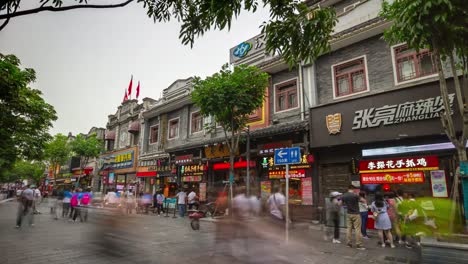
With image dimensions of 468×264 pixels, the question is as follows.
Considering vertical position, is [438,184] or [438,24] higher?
[438,24]

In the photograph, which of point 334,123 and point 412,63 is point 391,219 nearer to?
point 334,123

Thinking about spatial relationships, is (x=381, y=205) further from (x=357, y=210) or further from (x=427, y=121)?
(x=427, y=121)

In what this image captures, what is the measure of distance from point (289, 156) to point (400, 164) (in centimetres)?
491

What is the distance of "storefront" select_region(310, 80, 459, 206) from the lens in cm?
984

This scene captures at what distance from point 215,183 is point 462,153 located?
13466 mm

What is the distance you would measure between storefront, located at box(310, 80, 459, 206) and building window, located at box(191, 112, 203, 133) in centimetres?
957

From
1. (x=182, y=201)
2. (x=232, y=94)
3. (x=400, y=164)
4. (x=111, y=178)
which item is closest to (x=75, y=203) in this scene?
(x=182, y=201)

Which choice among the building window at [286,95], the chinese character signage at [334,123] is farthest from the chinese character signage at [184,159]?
the chinese character signage at [334,123]

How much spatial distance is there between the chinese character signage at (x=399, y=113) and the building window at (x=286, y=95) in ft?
13.4

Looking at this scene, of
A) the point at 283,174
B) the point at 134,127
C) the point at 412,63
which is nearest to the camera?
the point at 412,63

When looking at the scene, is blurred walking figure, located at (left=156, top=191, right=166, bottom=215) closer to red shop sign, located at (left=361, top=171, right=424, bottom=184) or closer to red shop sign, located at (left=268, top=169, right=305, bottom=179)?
red shop sign, located at (left=268, top=169, right=305, bottom=179)

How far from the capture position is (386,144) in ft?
36.4

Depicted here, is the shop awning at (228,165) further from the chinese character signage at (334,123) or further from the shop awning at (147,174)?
the shop awning at (147,174)

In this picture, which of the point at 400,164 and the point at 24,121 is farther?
the point at 24,121
